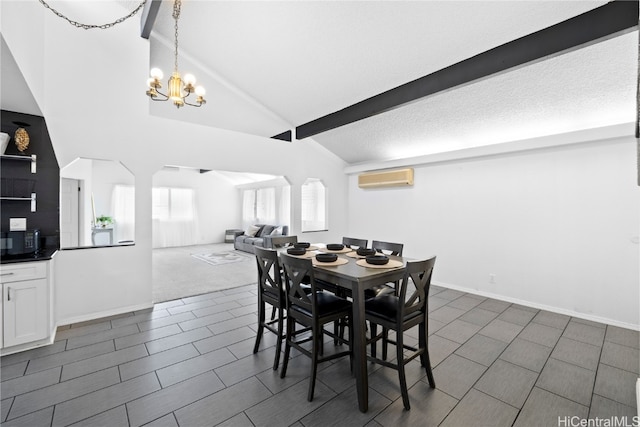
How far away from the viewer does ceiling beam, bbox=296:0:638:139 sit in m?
2.05

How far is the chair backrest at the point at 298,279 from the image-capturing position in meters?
2.00

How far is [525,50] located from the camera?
8.11 feet

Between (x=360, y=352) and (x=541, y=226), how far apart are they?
11.0 feet

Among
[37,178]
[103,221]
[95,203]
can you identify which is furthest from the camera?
[95,203]

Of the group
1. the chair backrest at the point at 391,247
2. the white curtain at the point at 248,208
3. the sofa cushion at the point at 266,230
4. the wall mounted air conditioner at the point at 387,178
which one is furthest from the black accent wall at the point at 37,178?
the white curtain at the point at 248,208

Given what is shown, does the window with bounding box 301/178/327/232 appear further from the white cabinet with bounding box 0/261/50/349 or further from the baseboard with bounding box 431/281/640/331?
the white cabinet with bounding box 0/261/50/349

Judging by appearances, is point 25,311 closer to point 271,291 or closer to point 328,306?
point 271,291

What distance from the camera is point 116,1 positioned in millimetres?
3512

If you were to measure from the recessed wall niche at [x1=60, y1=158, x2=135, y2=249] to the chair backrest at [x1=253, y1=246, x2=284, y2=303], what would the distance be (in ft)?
12.5

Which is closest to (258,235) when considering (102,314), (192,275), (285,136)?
(192,275)

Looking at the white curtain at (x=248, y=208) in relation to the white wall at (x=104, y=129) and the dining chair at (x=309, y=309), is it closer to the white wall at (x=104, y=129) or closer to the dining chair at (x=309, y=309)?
the white wall at (x=104, y=129)

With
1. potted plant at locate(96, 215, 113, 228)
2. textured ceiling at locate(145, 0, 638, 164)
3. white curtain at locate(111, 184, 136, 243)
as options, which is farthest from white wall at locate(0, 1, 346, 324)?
A: white curtain at locate(111, 184, 136, 243)

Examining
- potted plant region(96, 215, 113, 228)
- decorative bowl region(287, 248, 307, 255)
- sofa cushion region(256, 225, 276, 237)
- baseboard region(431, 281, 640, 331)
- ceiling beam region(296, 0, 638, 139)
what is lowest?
baseboard region(431, 281, 640, 331)

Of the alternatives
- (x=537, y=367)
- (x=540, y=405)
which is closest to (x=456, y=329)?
(x=537, y=367)
